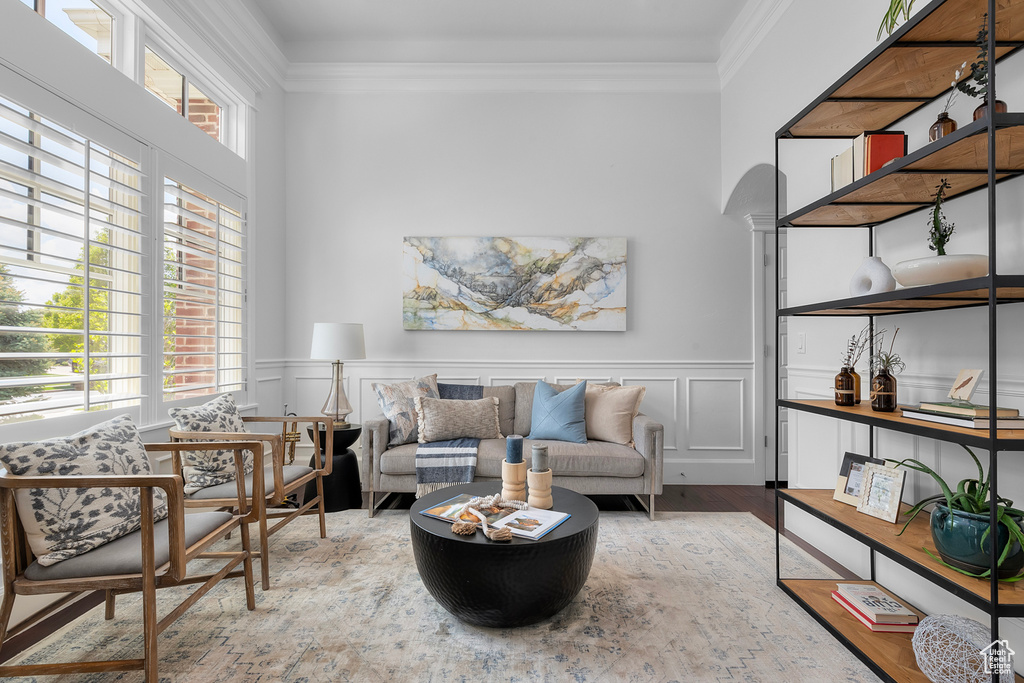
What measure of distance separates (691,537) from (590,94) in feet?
11.4

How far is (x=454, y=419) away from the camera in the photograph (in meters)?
3.63

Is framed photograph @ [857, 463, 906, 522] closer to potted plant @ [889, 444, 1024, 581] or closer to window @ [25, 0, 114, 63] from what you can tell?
potted plant @ [889, 444, 1024, 581]

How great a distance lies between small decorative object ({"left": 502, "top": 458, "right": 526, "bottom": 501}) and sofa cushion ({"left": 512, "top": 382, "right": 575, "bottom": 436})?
1.56 m

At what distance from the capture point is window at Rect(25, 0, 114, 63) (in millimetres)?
2342

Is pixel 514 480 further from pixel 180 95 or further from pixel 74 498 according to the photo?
pixel 180 95

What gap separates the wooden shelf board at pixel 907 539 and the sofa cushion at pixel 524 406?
1.88m

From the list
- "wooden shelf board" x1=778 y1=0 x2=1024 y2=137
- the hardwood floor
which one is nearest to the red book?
the hardwood floor

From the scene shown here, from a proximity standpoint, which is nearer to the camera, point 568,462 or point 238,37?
point 568,462

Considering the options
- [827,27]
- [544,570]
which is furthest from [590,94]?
[544,570]

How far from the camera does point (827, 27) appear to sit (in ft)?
9.30

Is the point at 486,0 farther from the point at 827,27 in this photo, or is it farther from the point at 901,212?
the point at 901,212

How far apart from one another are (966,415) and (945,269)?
0.48m

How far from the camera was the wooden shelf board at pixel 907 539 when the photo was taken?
1.48m

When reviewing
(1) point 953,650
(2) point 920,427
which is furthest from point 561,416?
(1) point 953,650
